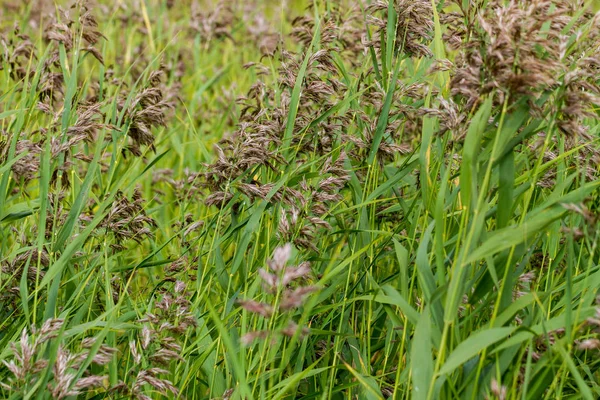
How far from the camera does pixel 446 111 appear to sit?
216 cm

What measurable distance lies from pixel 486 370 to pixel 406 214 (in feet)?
2.04

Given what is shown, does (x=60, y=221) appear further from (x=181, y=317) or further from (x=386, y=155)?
(x=386, y=155)

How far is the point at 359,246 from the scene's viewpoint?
8.58 feet

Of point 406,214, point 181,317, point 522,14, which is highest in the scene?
point 522,14

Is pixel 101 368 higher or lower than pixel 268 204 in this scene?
lower

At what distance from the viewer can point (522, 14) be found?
1.87 meters

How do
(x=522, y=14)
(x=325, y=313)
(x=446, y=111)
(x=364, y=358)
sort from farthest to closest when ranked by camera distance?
(x=325, y=313) → (x=364, y=358) → (x=446, y=111) → (x=522, y=14)

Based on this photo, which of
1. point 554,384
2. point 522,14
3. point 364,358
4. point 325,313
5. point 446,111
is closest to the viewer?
point 522,14

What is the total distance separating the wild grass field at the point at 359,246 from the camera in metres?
1.95

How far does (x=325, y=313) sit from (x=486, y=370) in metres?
0.66

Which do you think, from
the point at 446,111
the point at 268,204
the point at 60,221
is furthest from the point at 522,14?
the point at 60,221

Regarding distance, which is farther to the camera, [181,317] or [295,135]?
[295,135]

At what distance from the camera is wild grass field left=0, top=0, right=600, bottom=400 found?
1.95 metres

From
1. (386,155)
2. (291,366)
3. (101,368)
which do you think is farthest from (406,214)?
(101,368)
